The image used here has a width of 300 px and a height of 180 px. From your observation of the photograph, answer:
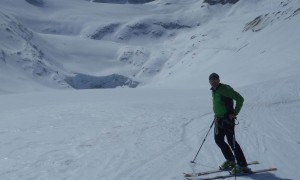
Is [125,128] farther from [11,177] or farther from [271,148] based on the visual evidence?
[11,177]

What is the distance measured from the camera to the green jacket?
8.73 m

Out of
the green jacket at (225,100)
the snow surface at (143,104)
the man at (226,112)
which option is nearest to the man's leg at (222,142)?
the man at (226,112)

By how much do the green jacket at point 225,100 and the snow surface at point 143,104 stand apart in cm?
140

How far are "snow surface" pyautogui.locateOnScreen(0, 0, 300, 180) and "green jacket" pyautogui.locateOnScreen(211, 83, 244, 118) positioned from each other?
1.40 m

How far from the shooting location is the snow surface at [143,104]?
10484mm

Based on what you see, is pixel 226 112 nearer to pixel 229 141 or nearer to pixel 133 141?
pixel 229 141

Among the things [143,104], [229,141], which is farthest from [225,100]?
[143,104]

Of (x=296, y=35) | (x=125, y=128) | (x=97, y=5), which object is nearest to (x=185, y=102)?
(x=125, y=128)

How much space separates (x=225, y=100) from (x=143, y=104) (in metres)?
16.3

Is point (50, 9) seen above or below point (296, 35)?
above

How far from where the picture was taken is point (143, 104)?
985 inches

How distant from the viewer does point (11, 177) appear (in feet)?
30.5

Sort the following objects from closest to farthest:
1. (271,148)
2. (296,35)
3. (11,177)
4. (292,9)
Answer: (11,177) → (271,148) → (296,35) → (292,9)

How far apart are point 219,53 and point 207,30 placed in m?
35.5
